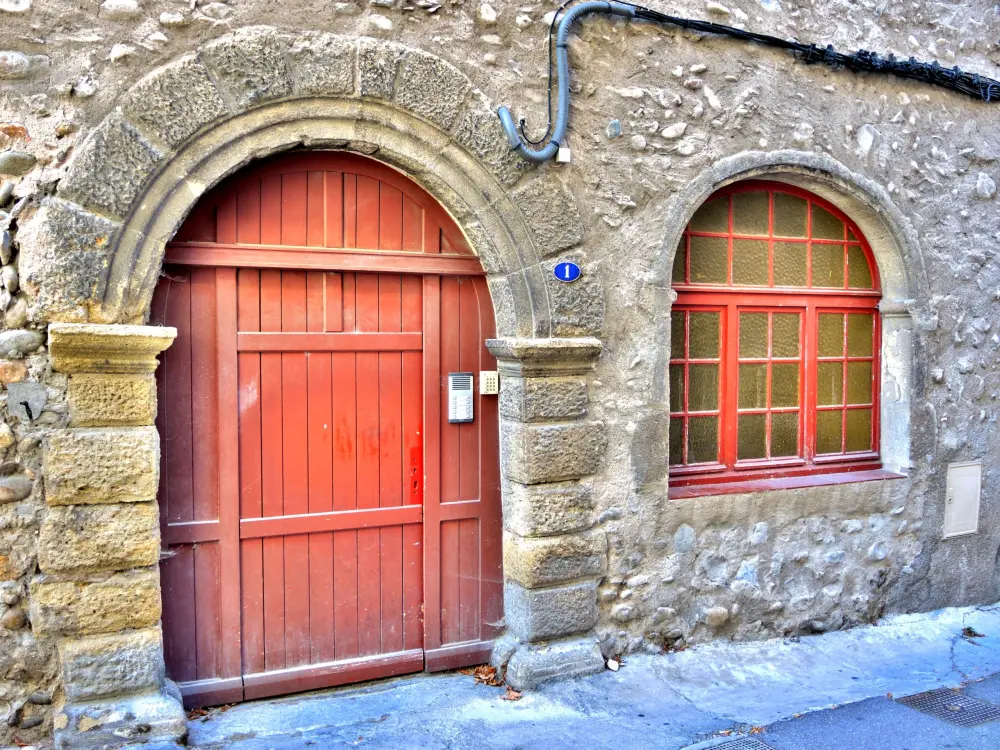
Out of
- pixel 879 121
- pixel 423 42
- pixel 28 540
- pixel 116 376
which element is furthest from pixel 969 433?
pixel 28 540

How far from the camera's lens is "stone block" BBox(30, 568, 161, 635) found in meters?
2.96

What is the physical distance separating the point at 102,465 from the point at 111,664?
773 mm

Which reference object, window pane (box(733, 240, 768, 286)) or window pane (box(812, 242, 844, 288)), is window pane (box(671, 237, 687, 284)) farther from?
window pane (box(812, 242, 844, 288))

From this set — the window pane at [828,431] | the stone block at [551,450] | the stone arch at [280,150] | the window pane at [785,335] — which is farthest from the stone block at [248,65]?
the window pane at [828,431]

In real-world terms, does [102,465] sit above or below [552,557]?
above

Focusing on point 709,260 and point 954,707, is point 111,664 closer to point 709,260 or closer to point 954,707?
point 709,260

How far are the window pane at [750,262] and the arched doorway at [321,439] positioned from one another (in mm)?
1500

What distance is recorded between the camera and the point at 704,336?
4.27m

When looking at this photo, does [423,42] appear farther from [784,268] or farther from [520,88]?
[784,268]

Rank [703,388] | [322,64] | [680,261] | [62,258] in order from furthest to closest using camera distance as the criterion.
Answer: [703,388] < [680,261] < [322,64] < [62,258]

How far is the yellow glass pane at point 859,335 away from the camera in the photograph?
469 centimetres

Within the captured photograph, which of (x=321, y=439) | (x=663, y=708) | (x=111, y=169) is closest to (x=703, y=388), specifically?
(x=663, y=708)

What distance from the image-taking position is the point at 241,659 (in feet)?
11.4

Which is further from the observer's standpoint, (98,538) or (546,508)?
(546,508)
